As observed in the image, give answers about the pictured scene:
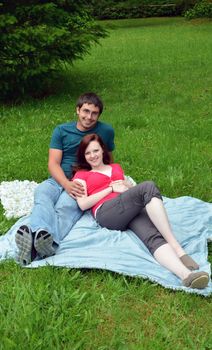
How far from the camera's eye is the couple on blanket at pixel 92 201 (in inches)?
152

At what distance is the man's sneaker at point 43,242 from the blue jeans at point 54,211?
0.23 ft

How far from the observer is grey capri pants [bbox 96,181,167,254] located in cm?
409

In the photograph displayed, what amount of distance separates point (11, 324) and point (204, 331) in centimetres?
110

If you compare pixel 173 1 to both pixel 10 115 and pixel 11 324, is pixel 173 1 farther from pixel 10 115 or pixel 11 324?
pixel 11 324

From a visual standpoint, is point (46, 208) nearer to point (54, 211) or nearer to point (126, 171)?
point (54, 211)

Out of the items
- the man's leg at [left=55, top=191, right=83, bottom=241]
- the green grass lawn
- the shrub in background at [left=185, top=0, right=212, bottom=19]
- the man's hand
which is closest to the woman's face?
the man's hand

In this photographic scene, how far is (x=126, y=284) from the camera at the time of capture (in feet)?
12.1

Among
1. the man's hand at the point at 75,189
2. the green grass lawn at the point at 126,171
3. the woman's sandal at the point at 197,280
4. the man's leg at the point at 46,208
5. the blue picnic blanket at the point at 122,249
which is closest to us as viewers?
the green grass lawn at the point at 126,171

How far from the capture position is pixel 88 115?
190 inches

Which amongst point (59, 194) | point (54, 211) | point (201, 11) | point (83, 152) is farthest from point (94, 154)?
point (201, 11)

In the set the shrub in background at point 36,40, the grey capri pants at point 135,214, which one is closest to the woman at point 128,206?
the grey capri pants at point 135,214

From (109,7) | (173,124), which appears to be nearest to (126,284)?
(173,124)

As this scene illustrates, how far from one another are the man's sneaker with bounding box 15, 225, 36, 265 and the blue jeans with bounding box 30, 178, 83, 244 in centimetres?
8

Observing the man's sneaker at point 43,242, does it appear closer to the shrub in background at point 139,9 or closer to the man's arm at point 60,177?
the man's arm at point 60,177
